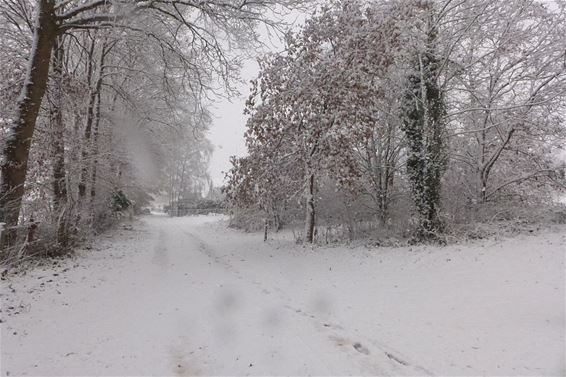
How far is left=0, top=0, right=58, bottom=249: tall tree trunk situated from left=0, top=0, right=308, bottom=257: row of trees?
2 cm

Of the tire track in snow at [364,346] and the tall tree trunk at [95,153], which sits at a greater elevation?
the tall tree trunk at [95,153]

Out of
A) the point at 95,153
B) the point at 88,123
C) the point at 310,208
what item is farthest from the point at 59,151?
the point at 310,208

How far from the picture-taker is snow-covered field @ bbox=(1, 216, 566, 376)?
4.07 metres

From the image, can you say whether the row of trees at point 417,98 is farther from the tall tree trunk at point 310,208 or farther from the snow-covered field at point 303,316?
the snow-covered field at point 303,316

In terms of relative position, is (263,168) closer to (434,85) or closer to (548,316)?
(434,85)

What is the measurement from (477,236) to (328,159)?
464 centimetres

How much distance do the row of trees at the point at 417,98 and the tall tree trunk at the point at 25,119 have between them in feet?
20.4

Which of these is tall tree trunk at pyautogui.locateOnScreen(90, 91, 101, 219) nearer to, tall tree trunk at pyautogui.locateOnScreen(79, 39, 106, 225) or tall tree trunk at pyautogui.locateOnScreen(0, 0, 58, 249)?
tall tree trunk at pyautogui.locateOnScreen(79, 39, 106, 225)

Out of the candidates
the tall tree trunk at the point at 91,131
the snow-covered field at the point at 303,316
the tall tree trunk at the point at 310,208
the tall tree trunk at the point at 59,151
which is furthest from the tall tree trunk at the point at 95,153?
the tall tree trunk at the point at 310,208

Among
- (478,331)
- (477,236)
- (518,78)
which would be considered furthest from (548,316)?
(518,78)

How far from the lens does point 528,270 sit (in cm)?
700

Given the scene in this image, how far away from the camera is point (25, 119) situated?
23.4 feet

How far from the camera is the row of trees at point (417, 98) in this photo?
11.3 m

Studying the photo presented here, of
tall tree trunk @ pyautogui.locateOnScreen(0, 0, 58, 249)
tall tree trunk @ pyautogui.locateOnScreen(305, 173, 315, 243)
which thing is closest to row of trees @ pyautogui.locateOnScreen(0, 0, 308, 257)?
tall tree trunk @ pyautogui.locateOnScreen(0, 0, 58, 249)
